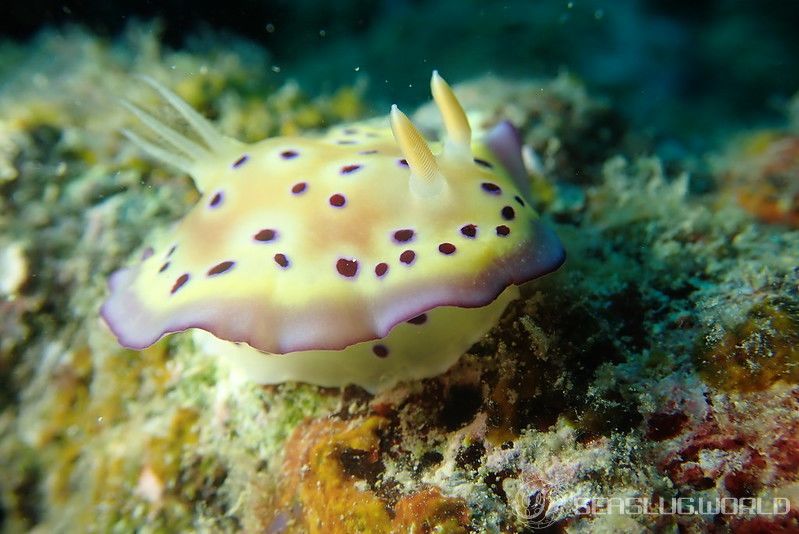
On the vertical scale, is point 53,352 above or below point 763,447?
below

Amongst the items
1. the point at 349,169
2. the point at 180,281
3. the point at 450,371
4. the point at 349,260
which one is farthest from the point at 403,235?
the point at 180,281

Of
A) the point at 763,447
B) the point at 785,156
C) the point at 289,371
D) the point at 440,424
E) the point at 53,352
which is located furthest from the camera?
the point at 785,156

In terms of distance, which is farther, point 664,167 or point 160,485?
point 664,167

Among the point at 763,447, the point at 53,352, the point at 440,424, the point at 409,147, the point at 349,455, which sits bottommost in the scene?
the point at 53,352

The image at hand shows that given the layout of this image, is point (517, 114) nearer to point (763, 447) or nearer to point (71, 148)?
point (763, 447)

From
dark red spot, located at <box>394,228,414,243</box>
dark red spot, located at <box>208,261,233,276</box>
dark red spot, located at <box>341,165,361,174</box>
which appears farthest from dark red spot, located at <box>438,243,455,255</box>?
dark red spot, located at <box>208,261,233,276</box>

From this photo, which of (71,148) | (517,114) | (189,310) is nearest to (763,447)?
(189,310)
